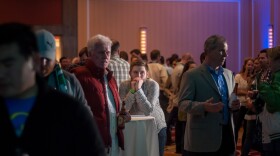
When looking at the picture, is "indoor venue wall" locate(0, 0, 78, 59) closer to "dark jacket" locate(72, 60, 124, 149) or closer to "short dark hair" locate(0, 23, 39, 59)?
"dark jacket" locate(72, 60, 124, 149)

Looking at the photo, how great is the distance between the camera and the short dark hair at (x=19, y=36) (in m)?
2.15

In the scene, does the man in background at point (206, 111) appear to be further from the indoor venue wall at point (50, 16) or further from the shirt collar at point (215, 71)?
the indoor venue wall at point (50, 16)

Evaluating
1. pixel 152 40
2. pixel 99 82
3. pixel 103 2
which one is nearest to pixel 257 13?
pixel 152 40

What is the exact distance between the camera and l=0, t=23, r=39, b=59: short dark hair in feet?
7.07

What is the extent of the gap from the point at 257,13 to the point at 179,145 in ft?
24.4

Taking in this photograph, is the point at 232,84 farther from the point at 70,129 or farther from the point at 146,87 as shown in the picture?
the point at 70,129

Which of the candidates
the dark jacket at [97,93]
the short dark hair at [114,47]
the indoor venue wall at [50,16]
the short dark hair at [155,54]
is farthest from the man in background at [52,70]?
the indoor venue wall at [50,16]

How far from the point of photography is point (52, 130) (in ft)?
7.26

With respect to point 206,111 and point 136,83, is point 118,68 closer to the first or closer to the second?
point 136,83

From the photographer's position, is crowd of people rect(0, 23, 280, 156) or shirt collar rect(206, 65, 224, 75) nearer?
crowd of people rect(0, 23, 280, 156)

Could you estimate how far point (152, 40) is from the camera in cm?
1627

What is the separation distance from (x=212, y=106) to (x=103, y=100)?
0.82m

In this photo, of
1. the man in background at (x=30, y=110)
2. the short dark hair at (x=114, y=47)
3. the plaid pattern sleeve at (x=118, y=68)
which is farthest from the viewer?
the short dark hair at (x=114, y=47)

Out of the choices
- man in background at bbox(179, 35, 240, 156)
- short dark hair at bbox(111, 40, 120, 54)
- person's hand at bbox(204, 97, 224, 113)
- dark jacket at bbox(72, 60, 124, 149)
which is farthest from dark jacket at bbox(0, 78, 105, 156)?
short dark hair at bbox(111, 40, 120, 54)
